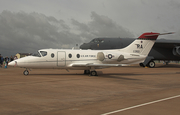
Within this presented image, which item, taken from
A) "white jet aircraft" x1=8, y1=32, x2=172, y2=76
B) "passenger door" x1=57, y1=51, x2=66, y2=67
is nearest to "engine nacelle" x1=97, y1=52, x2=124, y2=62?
"white jet aircraft" x1=8, y1=32, x2=172, y2=76

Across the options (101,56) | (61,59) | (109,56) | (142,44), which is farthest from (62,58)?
(142,44)

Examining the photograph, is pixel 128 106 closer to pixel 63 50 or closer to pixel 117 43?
pixel 63 50

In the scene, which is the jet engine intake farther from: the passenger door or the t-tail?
the passenger door

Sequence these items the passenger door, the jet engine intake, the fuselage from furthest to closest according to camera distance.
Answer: the jet engine intake → the passenger door → the fuselage

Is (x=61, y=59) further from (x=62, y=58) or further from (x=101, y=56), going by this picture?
(x=101, y=56)

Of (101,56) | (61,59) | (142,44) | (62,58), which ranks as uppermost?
(142,44)

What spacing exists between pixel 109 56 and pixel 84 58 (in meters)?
2.78

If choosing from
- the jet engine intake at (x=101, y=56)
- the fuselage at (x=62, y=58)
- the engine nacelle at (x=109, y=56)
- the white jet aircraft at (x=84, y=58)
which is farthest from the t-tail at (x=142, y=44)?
the jet engine intake at (x=101, y=56)

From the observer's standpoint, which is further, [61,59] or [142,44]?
[142,44]

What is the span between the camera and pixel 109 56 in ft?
66.0

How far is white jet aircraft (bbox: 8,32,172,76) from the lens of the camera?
18.1m

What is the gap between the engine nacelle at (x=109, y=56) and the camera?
19.8 meters

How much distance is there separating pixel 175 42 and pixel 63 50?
2330 cm

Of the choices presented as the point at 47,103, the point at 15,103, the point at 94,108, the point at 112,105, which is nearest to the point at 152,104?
the point at 112,105
